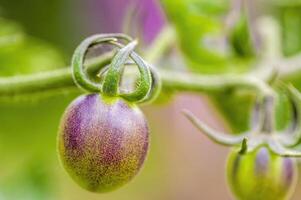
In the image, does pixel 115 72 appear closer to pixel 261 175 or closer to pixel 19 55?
pixel 261 175

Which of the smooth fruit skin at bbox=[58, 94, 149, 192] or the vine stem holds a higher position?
the vine stem

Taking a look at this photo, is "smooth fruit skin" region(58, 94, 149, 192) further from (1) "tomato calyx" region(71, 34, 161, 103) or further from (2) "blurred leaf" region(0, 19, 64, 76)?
(2) "blurred leaf" region(0, 19, 64, 76)

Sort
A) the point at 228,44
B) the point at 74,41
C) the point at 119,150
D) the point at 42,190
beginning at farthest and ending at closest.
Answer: the point at 74,41 → the point at 228,44 → the point at 42,190 → the point at 119,150

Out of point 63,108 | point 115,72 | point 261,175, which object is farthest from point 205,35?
point 115,72

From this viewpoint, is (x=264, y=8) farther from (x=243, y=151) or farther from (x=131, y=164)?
(x=131, y=164)

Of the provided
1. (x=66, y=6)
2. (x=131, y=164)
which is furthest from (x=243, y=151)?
(x=66, y=6)

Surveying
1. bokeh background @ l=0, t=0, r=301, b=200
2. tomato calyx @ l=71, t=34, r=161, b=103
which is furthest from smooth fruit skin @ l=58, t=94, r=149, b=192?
bokeh background @ l=0, t=0, r=301, b=200
